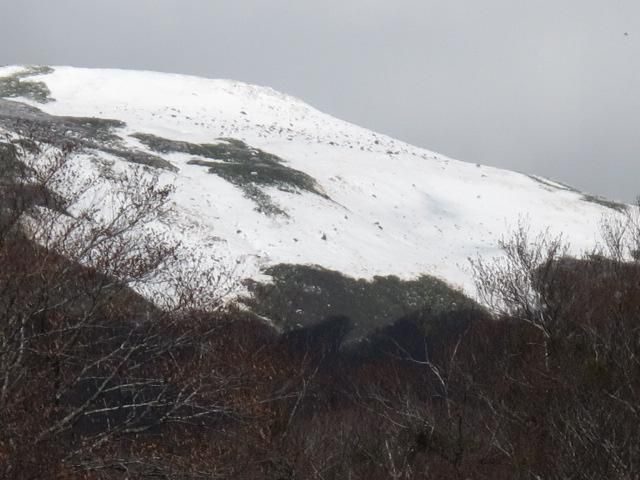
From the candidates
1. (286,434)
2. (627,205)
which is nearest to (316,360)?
(286,434)

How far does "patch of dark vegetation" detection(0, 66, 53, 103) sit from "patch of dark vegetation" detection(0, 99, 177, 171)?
1129cm

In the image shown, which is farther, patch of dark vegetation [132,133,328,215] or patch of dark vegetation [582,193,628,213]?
patch of dark vegetation [582,193,628,213]

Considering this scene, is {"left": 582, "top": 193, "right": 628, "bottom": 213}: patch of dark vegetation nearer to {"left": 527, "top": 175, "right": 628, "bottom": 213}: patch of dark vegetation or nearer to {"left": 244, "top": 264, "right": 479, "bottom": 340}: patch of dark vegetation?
{"left": 527, "top": 175, "right": 628, "bottom": 213}: patch of dark vegetation

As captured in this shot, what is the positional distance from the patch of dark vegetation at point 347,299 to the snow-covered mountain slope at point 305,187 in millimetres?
1189

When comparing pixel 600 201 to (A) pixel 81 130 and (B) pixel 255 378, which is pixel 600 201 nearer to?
(A) pixel 81 130

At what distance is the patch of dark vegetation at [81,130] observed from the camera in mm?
51188

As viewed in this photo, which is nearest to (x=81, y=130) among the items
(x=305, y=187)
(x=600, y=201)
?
(x=305, y=187)

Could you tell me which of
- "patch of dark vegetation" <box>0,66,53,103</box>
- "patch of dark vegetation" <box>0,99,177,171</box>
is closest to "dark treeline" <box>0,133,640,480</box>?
"patch of dark vegetation" <box>0,99,177,171</box>

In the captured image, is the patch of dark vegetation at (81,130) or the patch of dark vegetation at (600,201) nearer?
the patch of dark vegetation at (81,130)

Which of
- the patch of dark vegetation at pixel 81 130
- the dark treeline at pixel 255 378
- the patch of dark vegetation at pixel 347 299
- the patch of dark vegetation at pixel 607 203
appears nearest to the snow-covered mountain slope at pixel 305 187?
the patch of dark vegetation at pixel 81 130

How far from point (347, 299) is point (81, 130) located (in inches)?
1162

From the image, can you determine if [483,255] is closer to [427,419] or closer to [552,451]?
[427,419]

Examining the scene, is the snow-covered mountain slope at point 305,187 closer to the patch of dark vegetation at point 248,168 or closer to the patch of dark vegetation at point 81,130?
the patch of dark vegetation at point 248,168

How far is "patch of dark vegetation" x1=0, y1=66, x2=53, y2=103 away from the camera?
84625 mm
